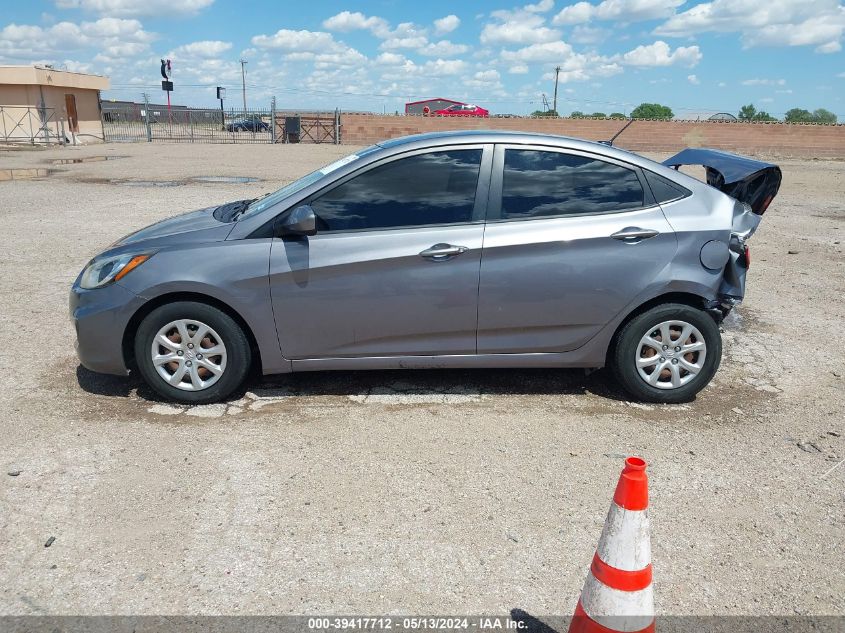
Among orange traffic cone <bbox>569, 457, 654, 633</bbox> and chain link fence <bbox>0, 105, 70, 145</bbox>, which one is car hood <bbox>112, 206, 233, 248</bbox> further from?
chain link fence <bbox>0, 105, 70, 145</bbox>

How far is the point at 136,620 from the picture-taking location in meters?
2.57

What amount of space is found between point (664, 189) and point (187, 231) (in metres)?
3.19

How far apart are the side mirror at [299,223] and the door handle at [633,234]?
1.90 m

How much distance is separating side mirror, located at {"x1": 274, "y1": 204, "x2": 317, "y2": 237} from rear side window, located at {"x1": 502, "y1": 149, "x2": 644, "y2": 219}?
1217mm

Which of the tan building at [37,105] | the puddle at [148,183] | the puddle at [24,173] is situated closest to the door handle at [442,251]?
the puddle at [148,183]

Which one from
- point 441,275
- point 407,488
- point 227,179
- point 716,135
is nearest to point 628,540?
point 407,488

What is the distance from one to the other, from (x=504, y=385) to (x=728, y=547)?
201 cm

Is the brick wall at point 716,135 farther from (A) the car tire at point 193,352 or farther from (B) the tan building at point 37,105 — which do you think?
(A) the car tire at point 193,352

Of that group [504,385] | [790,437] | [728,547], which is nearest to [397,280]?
[504,385]

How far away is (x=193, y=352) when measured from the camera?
427 centimetres

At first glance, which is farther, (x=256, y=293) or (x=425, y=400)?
(x=425, y=400)

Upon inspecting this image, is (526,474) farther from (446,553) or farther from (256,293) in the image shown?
(256,293)

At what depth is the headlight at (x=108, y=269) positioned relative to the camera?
420 centimetres

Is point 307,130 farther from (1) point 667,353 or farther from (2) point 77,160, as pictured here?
(1) point 667,353
